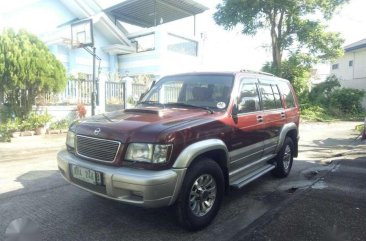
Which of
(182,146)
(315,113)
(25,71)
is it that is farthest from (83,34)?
(315,113)

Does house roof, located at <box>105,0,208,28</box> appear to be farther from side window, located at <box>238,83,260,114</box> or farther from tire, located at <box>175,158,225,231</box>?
tire, located at <box>175,158,225,231</box>

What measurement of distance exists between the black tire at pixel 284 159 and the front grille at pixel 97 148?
3455mm

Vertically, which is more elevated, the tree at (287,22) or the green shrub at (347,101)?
the tree at (287,22)

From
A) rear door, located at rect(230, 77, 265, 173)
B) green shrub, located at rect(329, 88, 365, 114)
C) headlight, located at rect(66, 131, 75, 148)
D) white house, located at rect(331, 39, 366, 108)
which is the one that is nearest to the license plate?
headlight, located at rect(66, 131, 75, 148)

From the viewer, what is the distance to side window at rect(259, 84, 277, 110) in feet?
16.9

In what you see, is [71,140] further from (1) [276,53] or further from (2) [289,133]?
(1) [276,53]

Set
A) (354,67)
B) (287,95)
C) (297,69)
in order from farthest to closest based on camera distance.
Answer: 1. (354,67)
2. (297,69)
3. (287,95)

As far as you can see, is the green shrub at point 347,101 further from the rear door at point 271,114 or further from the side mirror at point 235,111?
the side mirror at point 235,111

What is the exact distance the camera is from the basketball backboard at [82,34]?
14095 millimetres

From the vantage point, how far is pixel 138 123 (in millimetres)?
3467

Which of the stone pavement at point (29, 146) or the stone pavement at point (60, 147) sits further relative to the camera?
the stone pavement at point (60, 147)

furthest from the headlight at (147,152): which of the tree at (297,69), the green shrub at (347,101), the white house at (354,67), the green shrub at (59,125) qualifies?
the white house at (354,67)

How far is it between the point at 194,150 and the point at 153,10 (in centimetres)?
2083

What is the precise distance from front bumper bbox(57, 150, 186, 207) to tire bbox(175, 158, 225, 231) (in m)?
0.15
